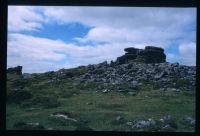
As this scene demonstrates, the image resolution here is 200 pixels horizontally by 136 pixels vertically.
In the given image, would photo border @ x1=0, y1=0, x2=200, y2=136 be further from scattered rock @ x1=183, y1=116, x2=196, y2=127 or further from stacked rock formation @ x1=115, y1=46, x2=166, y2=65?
stacked rock formation @ x1=115, y1=46, x2=166, y2=65

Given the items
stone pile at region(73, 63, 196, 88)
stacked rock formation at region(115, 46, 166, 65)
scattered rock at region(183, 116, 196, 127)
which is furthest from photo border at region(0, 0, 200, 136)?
stone pile at region(73, 63, 196, 88)

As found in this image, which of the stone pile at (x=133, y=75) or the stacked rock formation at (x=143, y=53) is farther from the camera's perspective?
the stone pile at (x=133, y=75)

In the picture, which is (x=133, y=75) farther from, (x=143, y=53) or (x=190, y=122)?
(x=190, y=122)

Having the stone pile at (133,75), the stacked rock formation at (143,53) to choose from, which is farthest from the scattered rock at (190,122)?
the stone pile at (133,75)

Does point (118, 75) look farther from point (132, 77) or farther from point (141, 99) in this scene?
point (141, 99)
